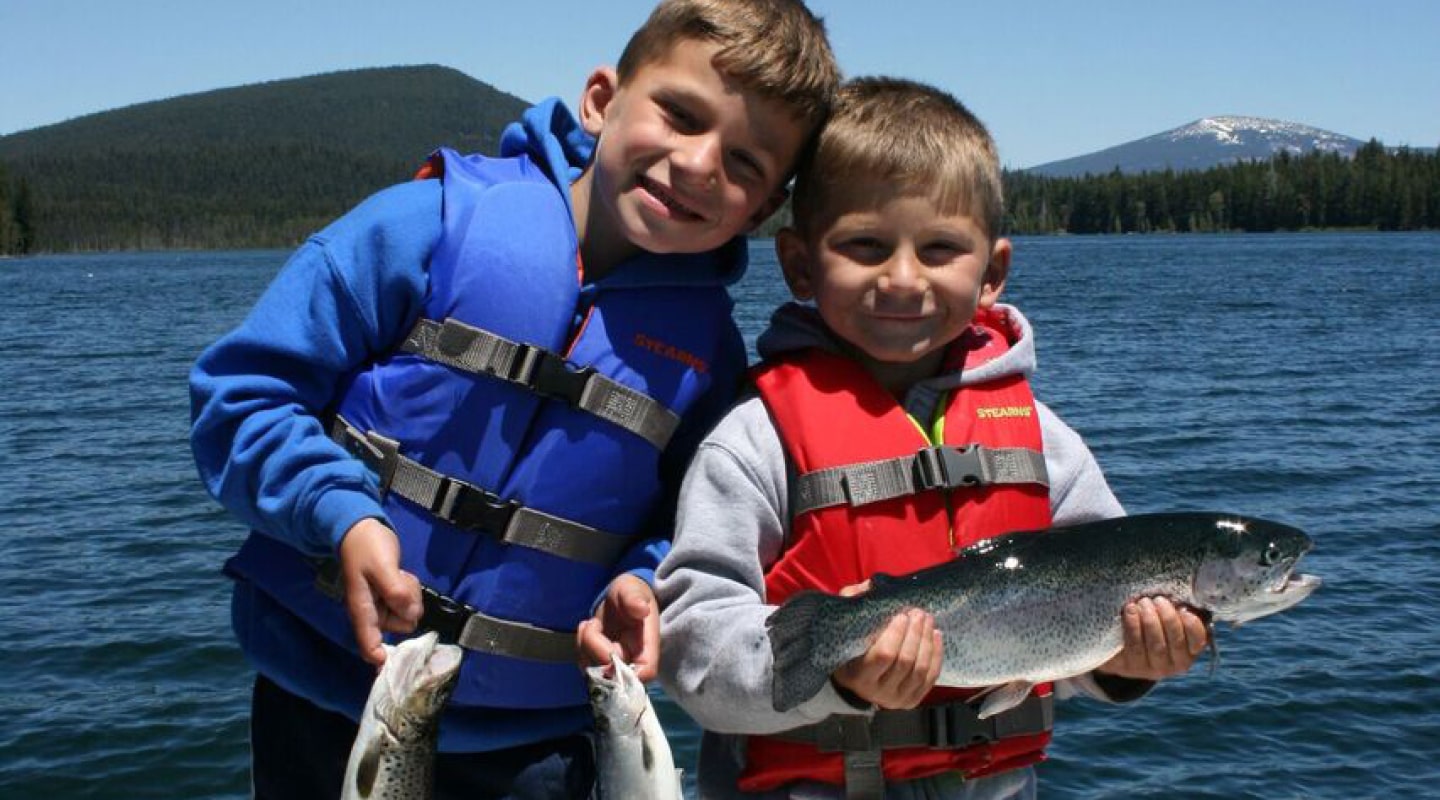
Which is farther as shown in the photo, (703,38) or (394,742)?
(703,38)

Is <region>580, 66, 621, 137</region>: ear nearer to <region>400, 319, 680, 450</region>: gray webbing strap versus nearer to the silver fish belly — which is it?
A: <region>400, 319, 680, 450</region>: gray webbing strap

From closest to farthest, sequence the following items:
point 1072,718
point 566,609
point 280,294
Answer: point 280,294 < point 566,609 < point 1072,718

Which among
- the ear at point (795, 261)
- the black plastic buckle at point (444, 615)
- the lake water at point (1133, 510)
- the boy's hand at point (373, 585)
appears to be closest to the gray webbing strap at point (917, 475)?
the ear at point (795, 261)

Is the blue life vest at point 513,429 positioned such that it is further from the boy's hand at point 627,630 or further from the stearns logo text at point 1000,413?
the stearns logo text at point 1000,413

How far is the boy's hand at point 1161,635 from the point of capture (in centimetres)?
333

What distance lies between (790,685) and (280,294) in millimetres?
1583

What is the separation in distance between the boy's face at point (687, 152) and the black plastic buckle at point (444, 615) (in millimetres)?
1056

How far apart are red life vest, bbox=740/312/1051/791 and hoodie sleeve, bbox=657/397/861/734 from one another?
0.13m

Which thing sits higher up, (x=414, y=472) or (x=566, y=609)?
(x=414, y=472)

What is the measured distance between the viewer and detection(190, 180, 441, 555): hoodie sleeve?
3.27m

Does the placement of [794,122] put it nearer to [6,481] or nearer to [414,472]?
[414,472]

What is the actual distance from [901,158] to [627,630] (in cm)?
139

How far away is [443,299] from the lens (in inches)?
143

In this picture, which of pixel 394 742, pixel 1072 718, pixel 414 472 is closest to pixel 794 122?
pixel 414 472
